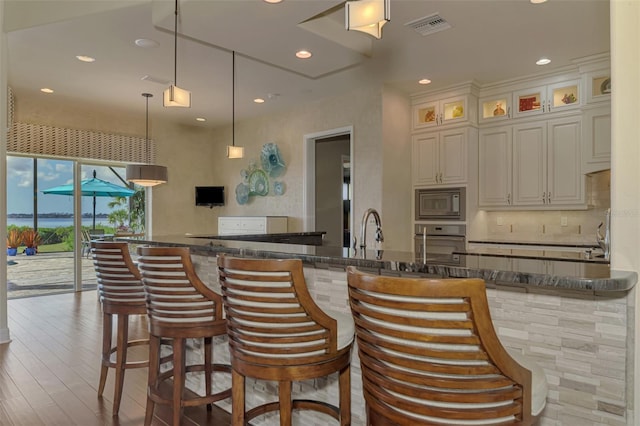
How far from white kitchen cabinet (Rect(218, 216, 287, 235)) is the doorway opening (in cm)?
43

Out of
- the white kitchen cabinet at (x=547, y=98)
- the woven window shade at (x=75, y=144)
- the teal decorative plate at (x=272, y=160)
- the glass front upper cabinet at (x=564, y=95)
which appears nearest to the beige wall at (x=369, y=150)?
the teal decorative plate at (x=272, y=160)

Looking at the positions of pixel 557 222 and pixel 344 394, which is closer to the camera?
pixel 344 394

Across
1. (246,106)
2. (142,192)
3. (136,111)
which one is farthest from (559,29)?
(142,192)

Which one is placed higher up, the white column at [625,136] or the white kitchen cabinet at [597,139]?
the white kitchen cabinet at [597,139]

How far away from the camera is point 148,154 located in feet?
24.1

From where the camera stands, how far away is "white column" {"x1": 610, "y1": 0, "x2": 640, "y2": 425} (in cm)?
135

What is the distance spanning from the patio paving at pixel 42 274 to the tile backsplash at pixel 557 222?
631cm

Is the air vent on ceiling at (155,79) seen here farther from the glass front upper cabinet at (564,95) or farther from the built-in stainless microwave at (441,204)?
the glass front upper cabinet at (564,95)

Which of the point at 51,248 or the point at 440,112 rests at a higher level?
the point at 440,112

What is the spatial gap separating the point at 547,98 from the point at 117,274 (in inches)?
198

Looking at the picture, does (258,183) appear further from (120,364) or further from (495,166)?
(120,364)

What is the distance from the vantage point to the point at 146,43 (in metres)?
4.10

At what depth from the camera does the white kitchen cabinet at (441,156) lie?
547 cm

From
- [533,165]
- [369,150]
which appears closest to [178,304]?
[369,150]
